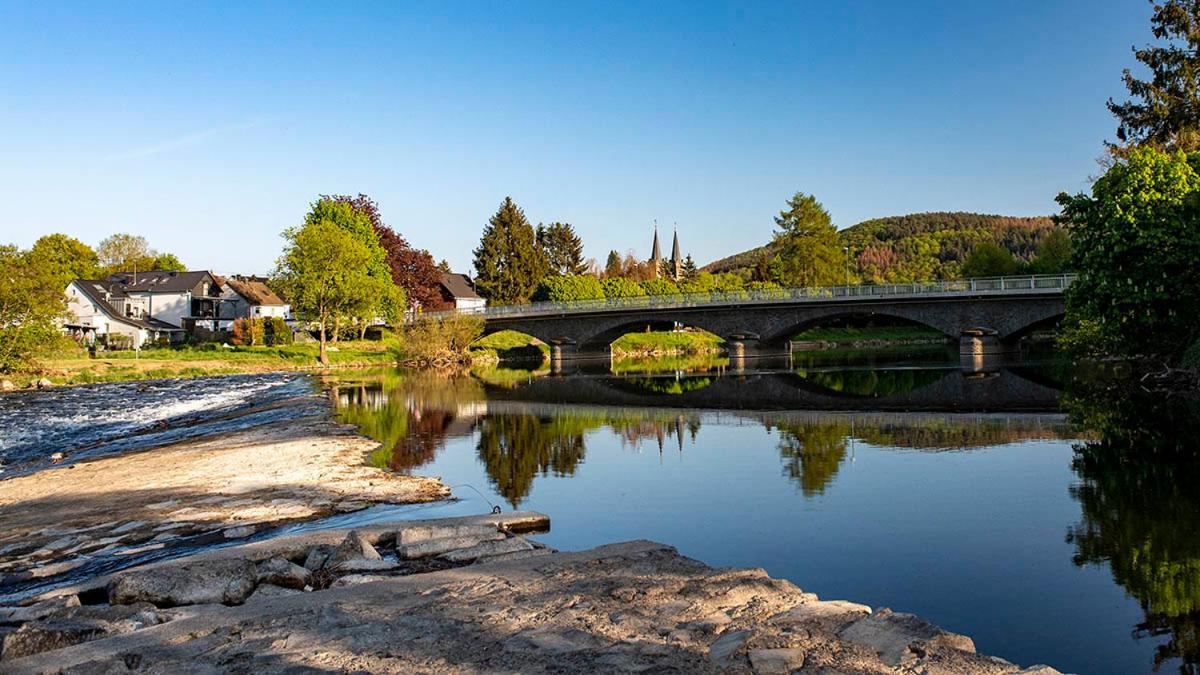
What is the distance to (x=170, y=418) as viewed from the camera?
112 feet

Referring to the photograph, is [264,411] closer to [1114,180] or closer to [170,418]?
[170,418]

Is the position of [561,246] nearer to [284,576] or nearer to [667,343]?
[667,343]

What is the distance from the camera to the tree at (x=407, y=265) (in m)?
99.4

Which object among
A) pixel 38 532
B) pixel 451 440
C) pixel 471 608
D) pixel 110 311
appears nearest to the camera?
pixel 471 608

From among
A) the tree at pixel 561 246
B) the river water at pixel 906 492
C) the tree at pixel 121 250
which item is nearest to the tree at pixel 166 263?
the tree at pixel 121 250

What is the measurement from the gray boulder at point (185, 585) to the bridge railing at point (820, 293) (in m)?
54.8

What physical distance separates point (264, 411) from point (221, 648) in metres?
29.8

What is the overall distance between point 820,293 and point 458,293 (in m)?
74.7

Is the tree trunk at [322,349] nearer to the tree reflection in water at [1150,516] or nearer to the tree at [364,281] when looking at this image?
the tree at [364,281]

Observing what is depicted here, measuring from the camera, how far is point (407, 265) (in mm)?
104312

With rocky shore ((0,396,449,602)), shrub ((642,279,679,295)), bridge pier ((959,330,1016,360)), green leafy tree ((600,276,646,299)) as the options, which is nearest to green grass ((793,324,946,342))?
shrub ((642,279,679,295))

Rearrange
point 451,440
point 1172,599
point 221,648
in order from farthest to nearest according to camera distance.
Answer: point 451,440, point 1172,599, point 221,648

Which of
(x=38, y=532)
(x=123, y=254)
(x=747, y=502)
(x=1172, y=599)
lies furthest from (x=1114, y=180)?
(x=123, y=254)

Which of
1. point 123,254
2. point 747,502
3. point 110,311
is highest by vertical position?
point 123,254
